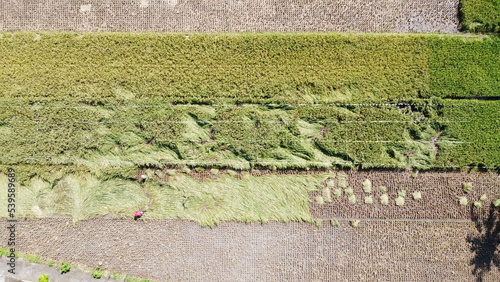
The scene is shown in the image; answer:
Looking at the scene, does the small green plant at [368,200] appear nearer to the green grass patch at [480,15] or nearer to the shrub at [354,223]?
the shrub at [354,223]

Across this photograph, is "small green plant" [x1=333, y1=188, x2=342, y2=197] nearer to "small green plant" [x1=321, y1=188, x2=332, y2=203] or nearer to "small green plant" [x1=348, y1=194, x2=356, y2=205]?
"small green plant" [x1=321, y1=188, x2=332, y2=203]

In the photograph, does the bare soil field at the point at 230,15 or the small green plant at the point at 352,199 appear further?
the bare soil field at the point at 230,15

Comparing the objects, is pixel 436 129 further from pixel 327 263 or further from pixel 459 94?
pixel 327 263

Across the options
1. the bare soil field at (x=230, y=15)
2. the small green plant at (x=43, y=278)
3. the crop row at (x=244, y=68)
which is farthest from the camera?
the bare soil field at (x=230, y=15)

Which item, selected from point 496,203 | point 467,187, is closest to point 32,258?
point 467,187

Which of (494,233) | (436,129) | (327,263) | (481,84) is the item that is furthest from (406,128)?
(327,263)

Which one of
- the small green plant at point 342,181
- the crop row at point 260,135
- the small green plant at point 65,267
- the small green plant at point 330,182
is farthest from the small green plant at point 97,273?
the small green plant at point 342,181
